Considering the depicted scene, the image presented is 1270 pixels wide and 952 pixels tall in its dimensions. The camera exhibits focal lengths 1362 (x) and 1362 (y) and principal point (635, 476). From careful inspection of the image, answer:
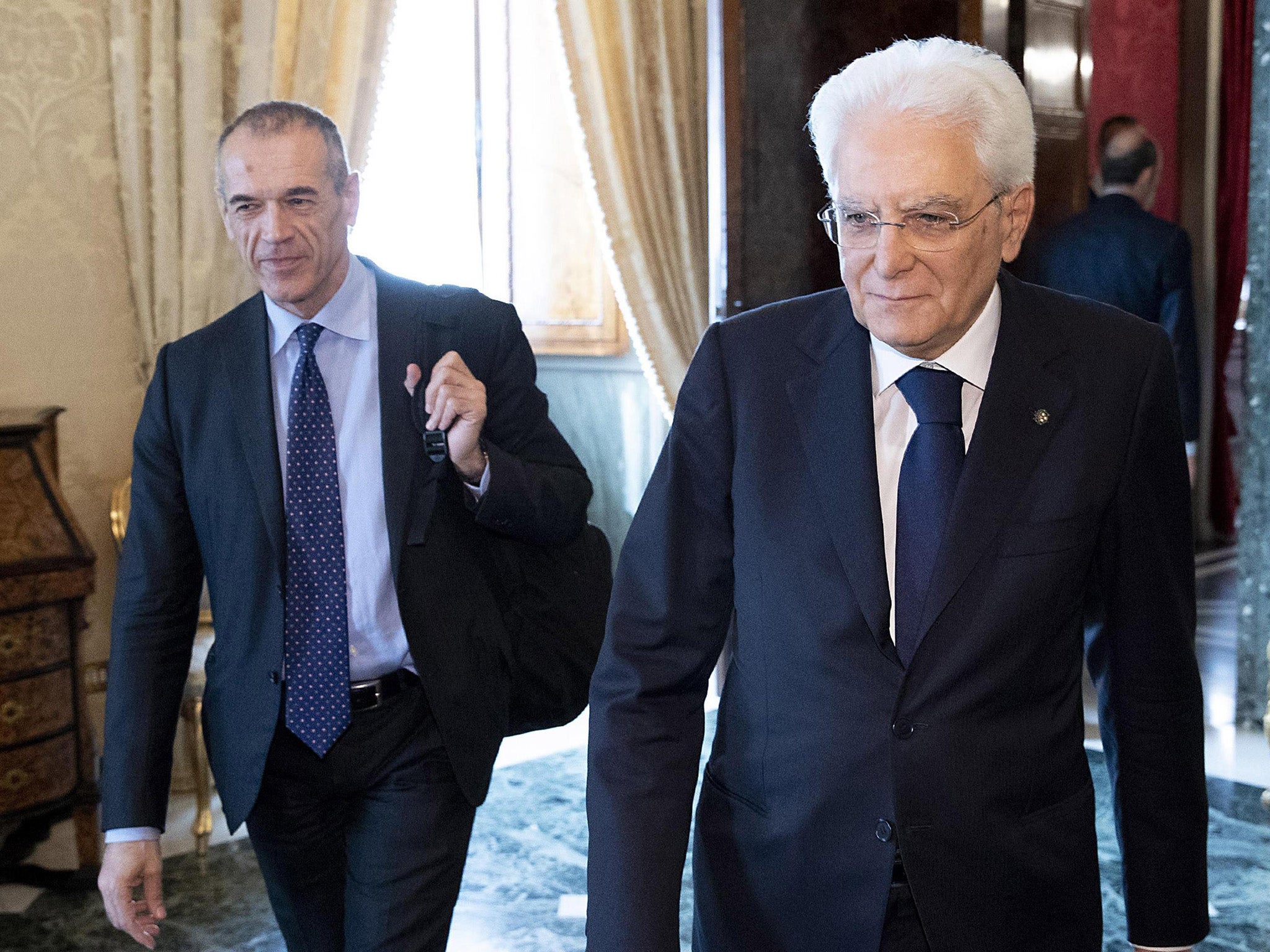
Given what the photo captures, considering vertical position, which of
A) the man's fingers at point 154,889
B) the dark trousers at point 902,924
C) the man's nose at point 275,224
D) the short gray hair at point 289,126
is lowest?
the man's fingers at point 154,889

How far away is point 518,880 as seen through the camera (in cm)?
355

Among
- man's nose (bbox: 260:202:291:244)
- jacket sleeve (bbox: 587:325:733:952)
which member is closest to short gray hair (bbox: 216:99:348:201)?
man's nose (bbox: 260:202:291:244)

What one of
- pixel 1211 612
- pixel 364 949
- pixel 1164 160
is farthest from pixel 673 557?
pixel 1164 160

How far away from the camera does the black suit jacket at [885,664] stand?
1.26m

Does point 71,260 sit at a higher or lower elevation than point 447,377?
higher

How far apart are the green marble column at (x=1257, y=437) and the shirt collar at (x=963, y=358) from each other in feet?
11.9

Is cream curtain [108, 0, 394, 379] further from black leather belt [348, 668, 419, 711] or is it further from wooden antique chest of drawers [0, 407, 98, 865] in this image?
black leather belt [348, 668, 419, 711]

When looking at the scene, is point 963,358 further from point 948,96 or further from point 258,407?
point 258,407

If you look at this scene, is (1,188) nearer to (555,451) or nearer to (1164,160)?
(555,451)

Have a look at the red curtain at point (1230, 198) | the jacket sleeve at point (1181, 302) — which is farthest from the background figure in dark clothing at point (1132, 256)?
the red curtain at point (1230, 198)

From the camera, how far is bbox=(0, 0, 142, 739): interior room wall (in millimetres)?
3930

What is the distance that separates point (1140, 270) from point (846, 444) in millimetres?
3736

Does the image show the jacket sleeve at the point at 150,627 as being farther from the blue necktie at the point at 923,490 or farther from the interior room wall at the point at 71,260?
the interior room wall at the point at 71,260

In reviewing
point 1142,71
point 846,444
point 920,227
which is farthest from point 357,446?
point 1142,71
